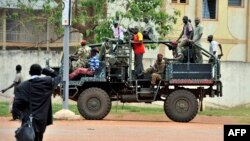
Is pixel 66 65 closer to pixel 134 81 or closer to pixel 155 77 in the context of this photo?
pixel 134 81

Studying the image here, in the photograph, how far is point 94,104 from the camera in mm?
17484

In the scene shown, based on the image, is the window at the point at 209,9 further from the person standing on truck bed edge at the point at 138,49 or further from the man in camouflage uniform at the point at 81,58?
the man in camouflage uniform at the point at 81,58

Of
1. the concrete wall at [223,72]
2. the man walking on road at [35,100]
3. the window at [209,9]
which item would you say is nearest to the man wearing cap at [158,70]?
the man walking on road at [35,100]

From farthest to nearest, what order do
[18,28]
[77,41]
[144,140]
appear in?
[18,28] < [77,41] < [144,140]

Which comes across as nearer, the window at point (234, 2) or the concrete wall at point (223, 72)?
the concrete wall at point (223, 72)

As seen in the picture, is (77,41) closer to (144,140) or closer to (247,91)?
A: (247,91)

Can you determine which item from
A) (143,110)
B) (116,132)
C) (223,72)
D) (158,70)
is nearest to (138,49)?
(158,70)

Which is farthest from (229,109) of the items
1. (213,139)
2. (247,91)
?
(213,139)

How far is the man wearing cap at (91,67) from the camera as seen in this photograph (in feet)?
57.4

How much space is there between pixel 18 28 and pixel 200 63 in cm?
2299

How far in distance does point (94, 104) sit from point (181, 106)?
2.47 m

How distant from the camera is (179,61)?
17.6m

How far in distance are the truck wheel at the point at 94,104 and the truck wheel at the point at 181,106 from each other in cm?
174

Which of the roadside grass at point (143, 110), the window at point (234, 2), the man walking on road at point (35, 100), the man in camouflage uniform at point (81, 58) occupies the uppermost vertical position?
the window at point (234, 2)
